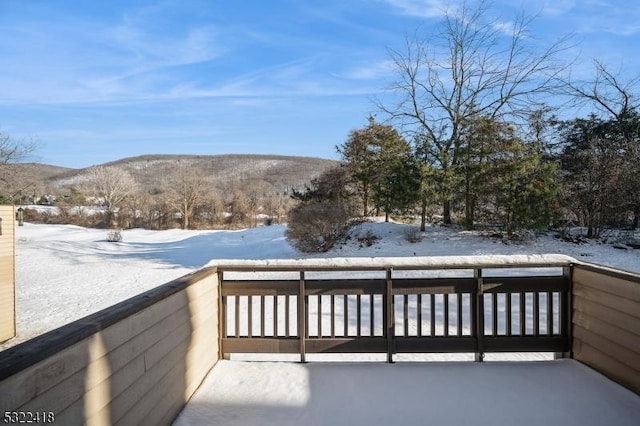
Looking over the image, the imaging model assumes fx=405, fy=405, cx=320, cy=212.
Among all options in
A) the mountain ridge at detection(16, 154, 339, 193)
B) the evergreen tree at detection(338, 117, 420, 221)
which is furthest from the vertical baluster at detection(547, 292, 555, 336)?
the mountain ridge at detection(16, 154, 339, 193)

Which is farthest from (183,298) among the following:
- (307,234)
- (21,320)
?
(307,234)

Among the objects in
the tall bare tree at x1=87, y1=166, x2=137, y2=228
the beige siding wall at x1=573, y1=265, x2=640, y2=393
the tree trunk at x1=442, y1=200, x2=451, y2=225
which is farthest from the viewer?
the tall bare tree at x1=87, y1=166, x2=137, y2=228

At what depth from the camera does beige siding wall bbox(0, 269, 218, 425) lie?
118cm

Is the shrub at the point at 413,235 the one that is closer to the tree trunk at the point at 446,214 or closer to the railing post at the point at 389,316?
the tree trunk at the point at 446,214

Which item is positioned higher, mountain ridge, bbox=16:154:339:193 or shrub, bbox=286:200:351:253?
mountain ridge, bbox=16:154:339:193

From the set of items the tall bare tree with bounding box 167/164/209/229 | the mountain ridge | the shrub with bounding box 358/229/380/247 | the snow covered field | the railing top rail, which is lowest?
the snow covered field

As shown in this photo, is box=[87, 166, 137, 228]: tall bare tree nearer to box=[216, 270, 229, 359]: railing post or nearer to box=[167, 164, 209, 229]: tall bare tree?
box=[167, 164, 209, 229]: tall bare tree

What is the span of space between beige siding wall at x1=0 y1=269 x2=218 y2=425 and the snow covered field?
494 cm

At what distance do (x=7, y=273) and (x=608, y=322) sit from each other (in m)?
8.66

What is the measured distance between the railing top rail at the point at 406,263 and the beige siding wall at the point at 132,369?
34 cm

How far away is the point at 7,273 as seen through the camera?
23.4ft

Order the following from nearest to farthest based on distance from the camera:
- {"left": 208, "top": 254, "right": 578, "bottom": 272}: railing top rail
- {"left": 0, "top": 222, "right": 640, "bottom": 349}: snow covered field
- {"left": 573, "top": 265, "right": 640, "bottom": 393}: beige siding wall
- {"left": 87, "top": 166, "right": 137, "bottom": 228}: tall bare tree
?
1. {"left": 573, "top": 265, "right": 640, "bottom": 393}: beige siding wall
2. {"left": 208, "top": 254, "right": 578, "bottom": 272}: railing top rail
3. {"left": 0, "top": 222, "right": 640, "bottom": 349}: snow covered field
4. {"left": 87, "top": 166, "right": 137, "bottom": 228}: tall bare tree

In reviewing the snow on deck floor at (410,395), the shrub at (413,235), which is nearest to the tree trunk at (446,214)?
the shrub at (413,235)

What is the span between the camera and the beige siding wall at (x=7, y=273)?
686 centimetres
